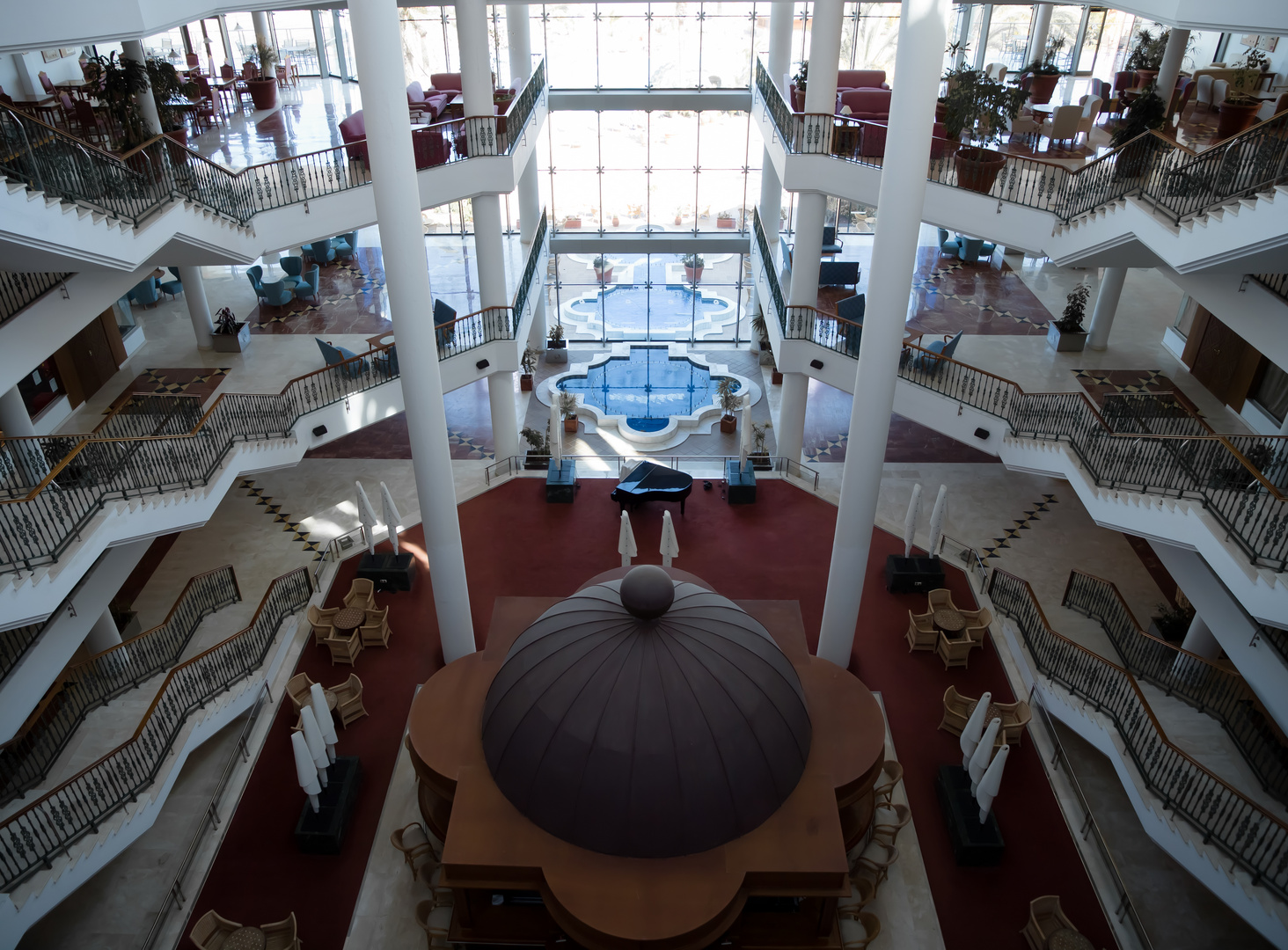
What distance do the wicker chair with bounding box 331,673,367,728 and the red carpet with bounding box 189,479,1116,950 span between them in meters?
0.18

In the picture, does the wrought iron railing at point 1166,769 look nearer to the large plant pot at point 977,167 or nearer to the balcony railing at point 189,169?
the large plant pot at point 977,167

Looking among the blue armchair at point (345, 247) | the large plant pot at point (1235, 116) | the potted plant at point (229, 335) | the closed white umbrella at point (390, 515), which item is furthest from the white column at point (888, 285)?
the blue armchair at point (345, 247)

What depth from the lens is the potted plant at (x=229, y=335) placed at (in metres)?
19.0

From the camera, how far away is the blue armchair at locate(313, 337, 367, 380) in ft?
50.2

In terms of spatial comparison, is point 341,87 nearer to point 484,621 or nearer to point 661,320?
point 661,320

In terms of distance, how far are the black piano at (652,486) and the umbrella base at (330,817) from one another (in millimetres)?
6808

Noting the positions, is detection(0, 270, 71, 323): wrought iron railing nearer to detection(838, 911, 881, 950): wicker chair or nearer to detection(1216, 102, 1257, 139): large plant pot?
detection(838, 911, 881, 950): wicker chair

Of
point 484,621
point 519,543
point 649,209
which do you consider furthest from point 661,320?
point 484,621

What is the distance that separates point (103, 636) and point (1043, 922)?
12.6 m

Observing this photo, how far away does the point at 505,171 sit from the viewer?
15.6m

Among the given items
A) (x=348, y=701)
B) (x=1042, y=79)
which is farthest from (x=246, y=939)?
(x=1042, y=79)

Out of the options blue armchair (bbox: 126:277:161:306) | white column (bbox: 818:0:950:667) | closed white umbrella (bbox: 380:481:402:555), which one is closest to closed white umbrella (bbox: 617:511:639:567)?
white column (bbox: 818:0:950:667)

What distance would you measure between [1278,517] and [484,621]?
10.2m

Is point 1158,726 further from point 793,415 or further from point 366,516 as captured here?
point 366,516
